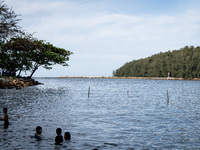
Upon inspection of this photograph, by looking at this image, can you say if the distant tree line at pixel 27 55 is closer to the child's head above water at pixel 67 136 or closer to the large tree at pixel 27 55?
the large tree at pixel 27 55

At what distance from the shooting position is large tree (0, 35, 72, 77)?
65062 mm

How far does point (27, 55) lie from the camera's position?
6675cm

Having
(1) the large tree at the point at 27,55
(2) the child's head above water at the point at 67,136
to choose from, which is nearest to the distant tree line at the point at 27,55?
(1) the large tree at the point at 27,55

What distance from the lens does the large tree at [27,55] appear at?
65062mm

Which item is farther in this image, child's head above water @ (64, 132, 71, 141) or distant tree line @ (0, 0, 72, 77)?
distant tree line @ (0, 0, 72, 77)

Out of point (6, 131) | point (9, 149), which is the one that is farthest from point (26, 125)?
point (9, 149)

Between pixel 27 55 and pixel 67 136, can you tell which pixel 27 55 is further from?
pixel 67 136

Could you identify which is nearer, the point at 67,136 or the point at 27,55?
the point at 67,136

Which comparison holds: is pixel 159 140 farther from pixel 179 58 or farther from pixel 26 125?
pixel 179 58

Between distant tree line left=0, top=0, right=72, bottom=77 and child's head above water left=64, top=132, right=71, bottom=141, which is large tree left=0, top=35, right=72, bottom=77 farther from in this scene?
child's head above water left=64, top=132, right=71, bottom=141

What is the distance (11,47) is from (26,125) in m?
52.5

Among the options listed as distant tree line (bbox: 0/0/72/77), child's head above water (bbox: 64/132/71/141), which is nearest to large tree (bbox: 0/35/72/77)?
distant tree line (bbox: 0/0/72/77)

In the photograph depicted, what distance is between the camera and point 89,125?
1770cm

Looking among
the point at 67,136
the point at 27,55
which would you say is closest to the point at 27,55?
the point at 27,55
